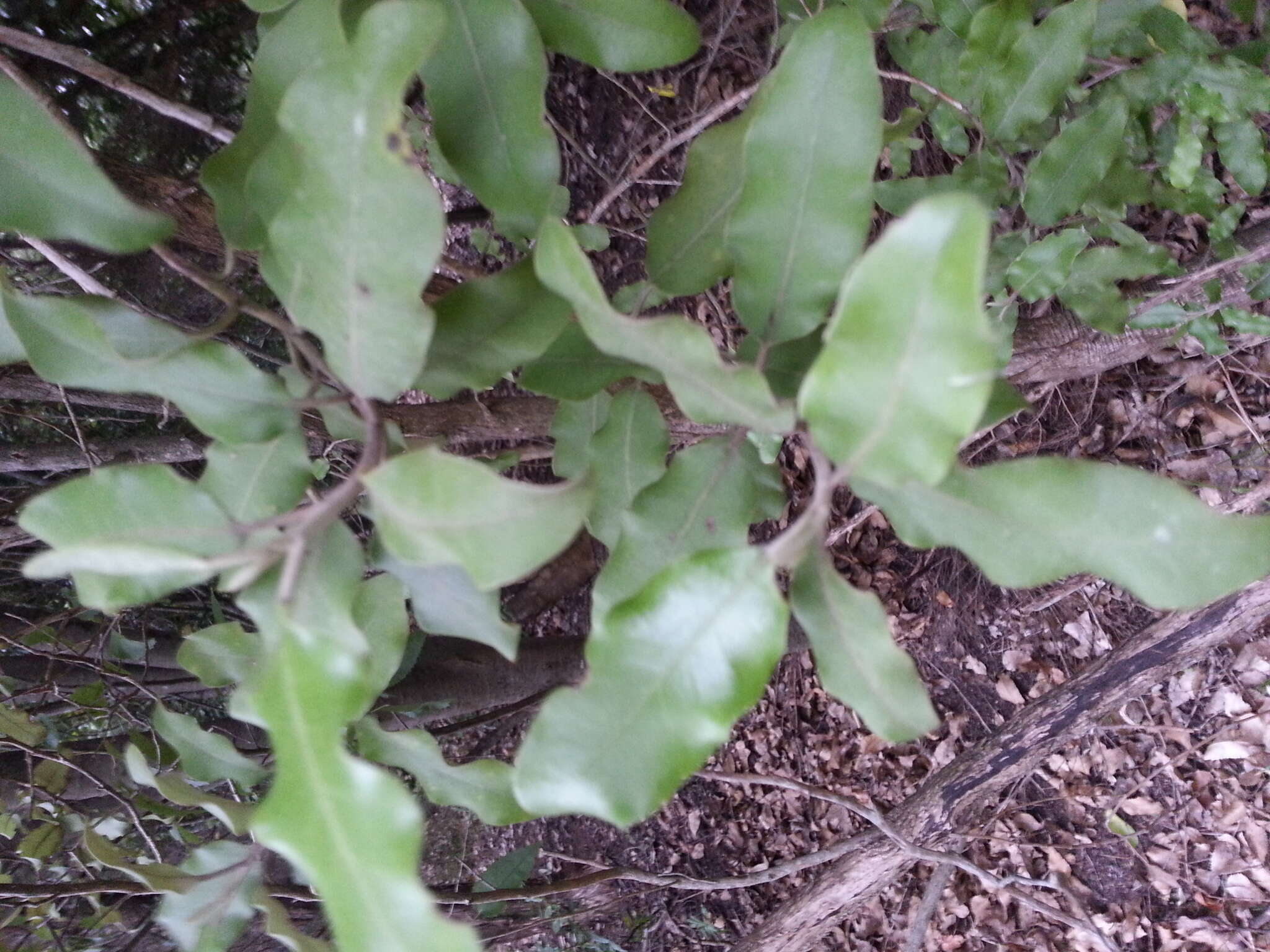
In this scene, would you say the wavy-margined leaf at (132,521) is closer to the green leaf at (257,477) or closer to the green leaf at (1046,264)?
the green leaf at (257,477)

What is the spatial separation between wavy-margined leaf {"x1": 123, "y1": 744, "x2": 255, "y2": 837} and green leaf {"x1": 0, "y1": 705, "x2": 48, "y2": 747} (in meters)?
0.73

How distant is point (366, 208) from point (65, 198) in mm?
336

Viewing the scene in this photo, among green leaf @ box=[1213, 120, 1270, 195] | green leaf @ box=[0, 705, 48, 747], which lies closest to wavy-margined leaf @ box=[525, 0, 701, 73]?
green leaf @ box=[1213, 120, 1270, 195]

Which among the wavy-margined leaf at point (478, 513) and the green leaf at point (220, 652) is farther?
the green leaf at point (220, 652)

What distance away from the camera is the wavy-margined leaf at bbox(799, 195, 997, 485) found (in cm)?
41

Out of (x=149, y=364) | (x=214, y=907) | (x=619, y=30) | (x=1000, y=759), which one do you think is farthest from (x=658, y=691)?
(x=1000, y=759)

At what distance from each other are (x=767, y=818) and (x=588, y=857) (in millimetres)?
734

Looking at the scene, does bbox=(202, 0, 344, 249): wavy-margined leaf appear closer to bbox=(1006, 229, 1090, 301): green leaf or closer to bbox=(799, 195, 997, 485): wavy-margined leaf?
bbox=(799, 195, 997, 485): wavy-margined leaf

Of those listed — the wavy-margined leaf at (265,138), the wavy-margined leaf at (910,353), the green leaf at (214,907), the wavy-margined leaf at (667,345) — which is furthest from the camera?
the green leaf at (214,907)

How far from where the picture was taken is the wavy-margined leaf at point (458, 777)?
89 centimetres

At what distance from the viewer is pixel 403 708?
1.80m

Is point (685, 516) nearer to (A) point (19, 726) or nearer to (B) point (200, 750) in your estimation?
(B) point (200, 750)

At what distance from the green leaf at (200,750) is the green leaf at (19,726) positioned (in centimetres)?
71

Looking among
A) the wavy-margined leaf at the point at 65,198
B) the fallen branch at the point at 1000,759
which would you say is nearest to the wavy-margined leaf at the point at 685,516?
the wavy-margined leaf at the point at 65,198
